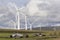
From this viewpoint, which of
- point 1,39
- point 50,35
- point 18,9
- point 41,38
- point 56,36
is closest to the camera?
point 1,39

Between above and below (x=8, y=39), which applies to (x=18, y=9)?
above

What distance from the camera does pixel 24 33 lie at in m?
5.00

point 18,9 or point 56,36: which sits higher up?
point 18,9

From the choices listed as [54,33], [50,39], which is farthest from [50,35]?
[50,39]

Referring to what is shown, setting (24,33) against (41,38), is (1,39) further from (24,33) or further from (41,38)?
(41,38)

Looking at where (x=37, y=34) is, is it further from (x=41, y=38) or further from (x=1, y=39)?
(x=1, y=39)

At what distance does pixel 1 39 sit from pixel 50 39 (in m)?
1.41

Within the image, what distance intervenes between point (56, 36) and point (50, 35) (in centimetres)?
39

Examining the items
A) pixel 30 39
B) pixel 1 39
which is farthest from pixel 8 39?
pixel 30 39

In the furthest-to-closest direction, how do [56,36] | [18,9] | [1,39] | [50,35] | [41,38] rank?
[18,9] < [50,35] < [56,36] < [41,38] < [1,39]

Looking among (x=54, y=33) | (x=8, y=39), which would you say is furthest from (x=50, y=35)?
(x=8, y=39)

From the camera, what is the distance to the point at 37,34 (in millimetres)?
5957

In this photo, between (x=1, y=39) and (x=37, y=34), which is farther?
(x=37, y=34)

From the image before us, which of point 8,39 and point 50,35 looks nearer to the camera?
point 8,39
